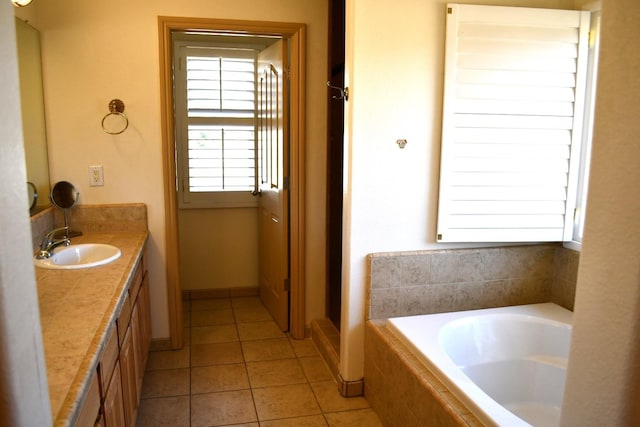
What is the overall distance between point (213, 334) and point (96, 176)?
136 cm

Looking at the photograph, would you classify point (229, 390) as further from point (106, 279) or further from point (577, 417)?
point (577, 417)

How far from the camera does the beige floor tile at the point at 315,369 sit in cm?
292

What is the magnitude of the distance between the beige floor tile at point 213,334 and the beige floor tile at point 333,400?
91 cm

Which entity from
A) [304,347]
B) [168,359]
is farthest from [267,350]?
[168,359]

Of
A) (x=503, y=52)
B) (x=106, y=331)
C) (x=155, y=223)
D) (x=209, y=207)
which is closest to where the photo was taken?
(x=106, y=331)

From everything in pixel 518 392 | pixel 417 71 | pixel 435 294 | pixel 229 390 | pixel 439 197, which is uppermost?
pixel 417 71

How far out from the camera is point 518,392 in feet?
7.80

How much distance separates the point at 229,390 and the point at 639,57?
256 cm

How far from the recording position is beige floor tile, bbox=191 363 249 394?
2.79 m

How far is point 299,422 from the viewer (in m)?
2.47

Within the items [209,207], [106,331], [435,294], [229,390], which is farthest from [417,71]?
[209,207]

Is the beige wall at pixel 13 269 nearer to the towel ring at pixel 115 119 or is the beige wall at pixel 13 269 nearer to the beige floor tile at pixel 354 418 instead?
the beige floor tile at pixel 354 418

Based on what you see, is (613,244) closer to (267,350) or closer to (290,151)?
(290,151)

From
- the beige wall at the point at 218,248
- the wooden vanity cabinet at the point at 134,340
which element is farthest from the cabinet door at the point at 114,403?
the beige wall at the point at 218,248
